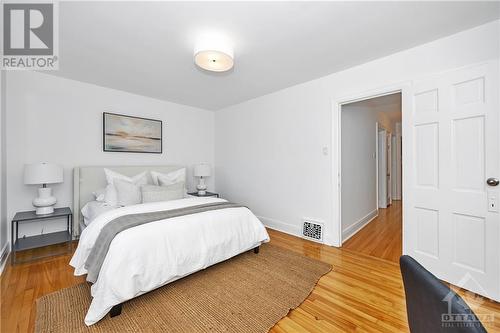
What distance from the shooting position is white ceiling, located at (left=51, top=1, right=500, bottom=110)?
5.66 ft

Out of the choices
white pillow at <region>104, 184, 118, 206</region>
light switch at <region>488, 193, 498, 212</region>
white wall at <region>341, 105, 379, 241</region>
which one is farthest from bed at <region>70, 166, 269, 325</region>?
light switch at <region>488, 193, 498, 212</region>

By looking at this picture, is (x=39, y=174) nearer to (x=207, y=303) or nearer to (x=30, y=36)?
(x=30, y=36)

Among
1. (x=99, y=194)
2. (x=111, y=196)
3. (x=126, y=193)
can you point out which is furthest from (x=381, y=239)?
(x=99, y=194)

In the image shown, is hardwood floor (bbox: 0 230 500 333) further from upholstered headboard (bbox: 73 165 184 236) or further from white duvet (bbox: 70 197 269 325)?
upholstered headboard (bbox: 73 165 184 236)

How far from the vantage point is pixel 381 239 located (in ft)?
10.8

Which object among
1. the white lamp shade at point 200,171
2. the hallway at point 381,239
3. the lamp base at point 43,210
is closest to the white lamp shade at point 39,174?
the lamp base at point 43,210

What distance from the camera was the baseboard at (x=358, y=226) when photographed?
3366 millimetres

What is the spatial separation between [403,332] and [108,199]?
342 centimetres

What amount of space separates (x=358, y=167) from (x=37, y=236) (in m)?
5.00

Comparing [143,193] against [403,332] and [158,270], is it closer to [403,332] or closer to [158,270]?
[158,270]

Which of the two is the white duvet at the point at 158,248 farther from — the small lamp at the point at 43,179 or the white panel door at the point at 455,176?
the white panel door at the point at 455,176

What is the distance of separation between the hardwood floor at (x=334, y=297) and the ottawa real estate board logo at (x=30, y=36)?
7.83 feet

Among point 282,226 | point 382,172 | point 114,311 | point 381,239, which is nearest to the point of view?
point 114,311

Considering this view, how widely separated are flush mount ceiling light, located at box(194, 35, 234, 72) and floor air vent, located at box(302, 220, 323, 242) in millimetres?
2460
